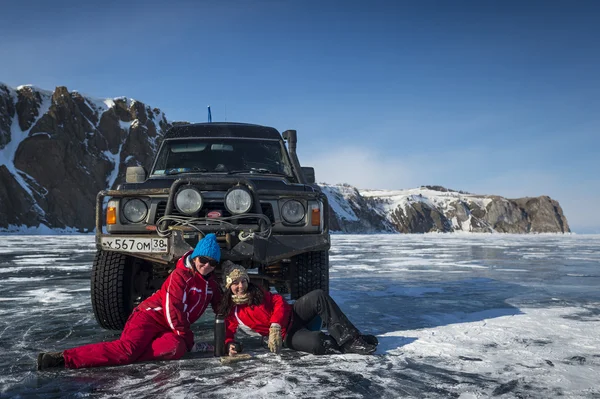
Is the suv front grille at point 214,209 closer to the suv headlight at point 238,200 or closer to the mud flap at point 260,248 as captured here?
the suv headlight at point 238,200

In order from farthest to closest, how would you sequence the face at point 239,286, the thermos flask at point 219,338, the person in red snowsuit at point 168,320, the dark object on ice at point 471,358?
the face at point 239,286 → the thermos flask at point 219,338 → the dark object on ice at point 471,358 → the person in red snowsuit at point 168,320

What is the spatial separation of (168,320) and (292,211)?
4.41 feet

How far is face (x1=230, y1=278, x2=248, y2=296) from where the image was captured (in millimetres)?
3363

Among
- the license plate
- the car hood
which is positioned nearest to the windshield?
the car hood

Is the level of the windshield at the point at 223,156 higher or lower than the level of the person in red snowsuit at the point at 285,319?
higher

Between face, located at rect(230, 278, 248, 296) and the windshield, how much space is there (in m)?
1.75

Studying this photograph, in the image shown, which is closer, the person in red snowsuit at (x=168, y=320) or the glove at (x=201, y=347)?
the person in red snowsuit at (x=168, y=320)

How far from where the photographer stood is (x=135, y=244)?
371cm

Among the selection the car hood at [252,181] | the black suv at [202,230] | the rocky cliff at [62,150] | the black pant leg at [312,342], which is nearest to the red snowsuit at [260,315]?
the black pant leg at [312,342]

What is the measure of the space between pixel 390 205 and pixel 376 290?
12184cm

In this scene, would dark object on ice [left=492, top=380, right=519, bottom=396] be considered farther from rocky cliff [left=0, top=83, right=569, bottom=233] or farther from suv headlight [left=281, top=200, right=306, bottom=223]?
rocky cliff [left=0, top=83, right=569, bottom=233]

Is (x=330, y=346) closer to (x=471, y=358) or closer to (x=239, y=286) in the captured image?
(x=239, y=286)

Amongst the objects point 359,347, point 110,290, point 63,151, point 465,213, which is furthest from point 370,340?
point 465,213

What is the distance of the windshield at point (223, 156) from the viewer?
5043 mm
